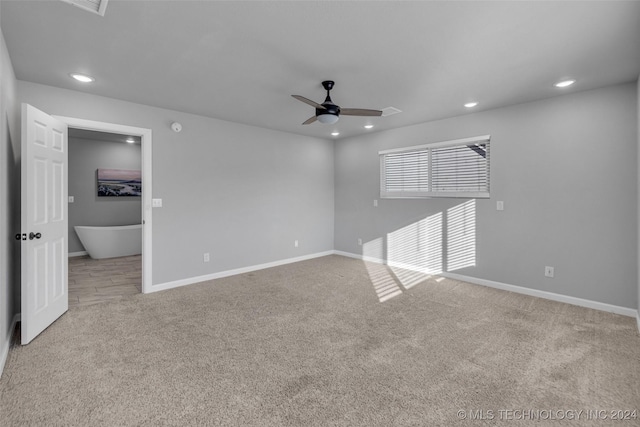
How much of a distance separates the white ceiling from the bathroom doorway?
2.08m

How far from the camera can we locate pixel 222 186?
4672 millimetres

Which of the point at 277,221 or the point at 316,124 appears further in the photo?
the point at 277,221

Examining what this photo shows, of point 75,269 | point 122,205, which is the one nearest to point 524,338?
point 75,269

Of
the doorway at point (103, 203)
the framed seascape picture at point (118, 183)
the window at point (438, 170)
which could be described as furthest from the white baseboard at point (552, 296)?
the framed seascape picture at point (118, 183)

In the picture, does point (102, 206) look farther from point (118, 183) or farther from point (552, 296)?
point (552, 296)

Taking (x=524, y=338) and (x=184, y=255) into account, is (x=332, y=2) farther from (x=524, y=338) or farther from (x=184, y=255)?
(x=184, y=255)

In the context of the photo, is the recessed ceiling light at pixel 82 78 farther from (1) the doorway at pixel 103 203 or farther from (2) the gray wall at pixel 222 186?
(1) the doorway at pixel 103 203

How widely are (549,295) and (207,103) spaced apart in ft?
15.7

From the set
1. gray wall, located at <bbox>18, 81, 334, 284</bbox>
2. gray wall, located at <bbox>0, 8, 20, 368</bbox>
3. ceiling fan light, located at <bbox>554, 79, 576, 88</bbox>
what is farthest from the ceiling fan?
gray wall, located at <bbox>0, 8, 20, 368</bbox>

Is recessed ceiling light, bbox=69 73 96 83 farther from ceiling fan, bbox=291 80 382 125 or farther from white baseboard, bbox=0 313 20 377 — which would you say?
white baseboard, bbox=0 313 20 377

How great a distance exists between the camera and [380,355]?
93.4 inches

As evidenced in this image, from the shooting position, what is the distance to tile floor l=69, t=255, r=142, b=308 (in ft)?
12.4

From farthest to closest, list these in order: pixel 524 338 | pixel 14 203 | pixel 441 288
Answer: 1. pixel 441 288
2. pixel 14 203
3. pixel 524 338

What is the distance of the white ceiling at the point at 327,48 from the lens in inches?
77.9
